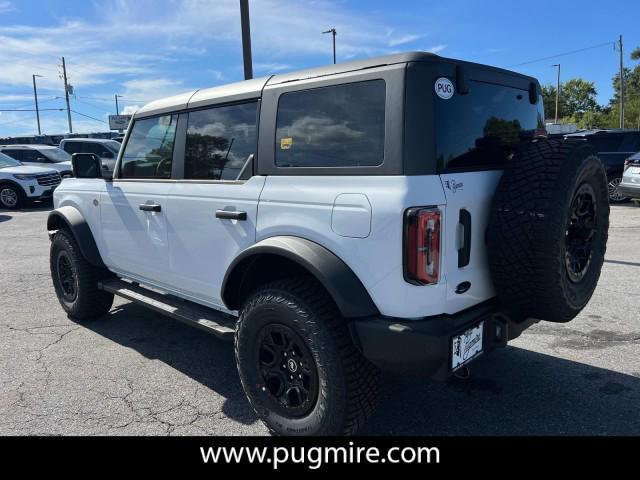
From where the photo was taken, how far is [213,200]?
312 centimetres

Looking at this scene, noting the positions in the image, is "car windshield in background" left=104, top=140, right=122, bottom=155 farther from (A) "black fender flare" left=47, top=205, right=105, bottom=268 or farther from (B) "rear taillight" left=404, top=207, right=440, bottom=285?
(B) "rear taillight" left=404, top=207, right=440, bottom=285

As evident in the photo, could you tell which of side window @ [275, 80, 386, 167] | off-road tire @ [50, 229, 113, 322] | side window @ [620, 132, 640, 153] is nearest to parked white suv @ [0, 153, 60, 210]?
off-road tire @ [50, 229, 113, 322]

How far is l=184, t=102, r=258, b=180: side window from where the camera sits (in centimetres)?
305

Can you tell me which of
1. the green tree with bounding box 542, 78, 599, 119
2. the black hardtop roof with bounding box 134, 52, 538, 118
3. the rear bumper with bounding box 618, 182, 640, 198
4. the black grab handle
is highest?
the green tree with bounding box 542, 78, 599, 119

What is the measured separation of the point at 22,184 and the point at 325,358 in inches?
571

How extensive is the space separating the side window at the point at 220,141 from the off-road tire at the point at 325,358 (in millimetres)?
891

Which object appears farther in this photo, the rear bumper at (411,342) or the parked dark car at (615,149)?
the parked dark car at (615,149)

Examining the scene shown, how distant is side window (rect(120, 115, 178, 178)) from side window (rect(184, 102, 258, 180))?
0.25 meters

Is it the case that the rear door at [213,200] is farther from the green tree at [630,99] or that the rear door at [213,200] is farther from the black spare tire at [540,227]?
the green tree at [630,99]

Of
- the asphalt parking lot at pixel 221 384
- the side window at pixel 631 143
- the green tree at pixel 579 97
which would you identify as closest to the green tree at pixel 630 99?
the green tree at pixel 579 97

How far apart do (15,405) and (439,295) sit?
2824 millimetres

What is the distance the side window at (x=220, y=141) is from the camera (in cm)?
305
